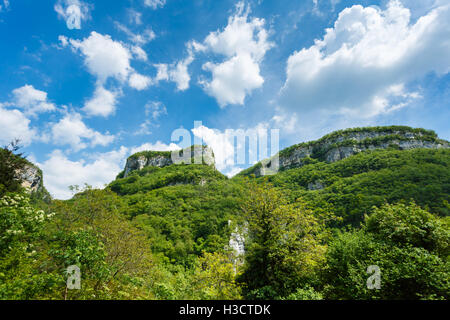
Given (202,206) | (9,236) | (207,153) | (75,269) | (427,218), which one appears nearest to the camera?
(75,269)

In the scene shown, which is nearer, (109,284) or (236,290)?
(109,284)

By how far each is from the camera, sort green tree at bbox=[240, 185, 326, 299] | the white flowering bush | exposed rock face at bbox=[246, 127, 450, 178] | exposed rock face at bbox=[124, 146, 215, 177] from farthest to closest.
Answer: exposed rock face at bbox=[124, 146, 215, 177] → exposed rock face at bbox=[246, 127, 450, 178] → green tree at bbox=[240, 185, 326, 299] → the white flowering bush

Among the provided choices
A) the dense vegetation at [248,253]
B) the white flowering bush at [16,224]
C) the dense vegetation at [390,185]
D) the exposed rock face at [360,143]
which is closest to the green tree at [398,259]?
the dense vegetation at [248,253]

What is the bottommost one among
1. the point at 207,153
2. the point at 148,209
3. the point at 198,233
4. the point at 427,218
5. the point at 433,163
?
the point at 198,233

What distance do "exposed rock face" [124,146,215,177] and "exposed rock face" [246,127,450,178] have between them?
1577 inches

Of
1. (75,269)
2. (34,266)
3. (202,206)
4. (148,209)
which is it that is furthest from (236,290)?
(202,206)

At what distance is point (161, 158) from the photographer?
122938mm

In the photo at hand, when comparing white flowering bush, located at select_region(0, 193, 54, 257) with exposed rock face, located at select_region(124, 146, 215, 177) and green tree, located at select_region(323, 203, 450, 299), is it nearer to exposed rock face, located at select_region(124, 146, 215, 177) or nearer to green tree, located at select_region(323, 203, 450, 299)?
green tree, located at select_region(323, 203, 450, 299)

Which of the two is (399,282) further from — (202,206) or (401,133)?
(401,133)

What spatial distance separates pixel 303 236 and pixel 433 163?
239 ft

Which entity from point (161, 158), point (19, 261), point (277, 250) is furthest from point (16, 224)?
point (161, 158)

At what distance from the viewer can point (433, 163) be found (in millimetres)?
53812

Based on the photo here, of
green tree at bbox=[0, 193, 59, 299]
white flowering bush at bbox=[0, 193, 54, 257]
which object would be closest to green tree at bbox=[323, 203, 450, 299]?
green tree at bbox=[0, 193, 59, 299]

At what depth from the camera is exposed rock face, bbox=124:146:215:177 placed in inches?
4523
